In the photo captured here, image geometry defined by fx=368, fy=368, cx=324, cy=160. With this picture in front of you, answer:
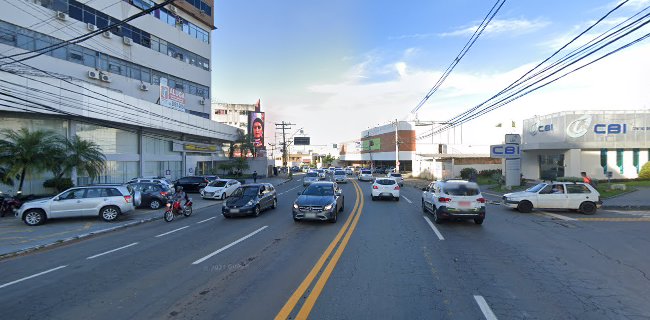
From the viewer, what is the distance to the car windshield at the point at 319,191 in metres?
14.6

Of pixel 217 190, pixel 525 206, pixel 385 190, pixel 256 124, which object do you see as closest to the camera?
pixel 525 206

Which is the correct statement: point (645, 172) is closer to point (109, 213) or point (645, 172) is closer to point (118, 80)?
point (109, 213)

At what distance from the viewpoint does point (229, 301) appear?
18.1 ft

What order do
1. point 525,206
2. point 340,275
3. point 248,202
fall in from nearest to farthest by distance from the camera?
point 340,275 → point 248,202 → point 525,206

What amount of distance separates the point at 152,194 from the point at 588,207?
2108cm

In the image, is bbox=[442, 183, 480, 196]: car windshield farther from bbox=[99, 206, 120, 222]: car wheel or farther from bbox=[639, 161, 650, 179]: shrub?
bbox=[639, 161, 650, 179]: shrub

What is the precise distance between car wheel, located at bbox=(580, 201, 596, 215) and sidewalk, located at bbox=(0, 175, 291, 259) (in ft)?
61.2

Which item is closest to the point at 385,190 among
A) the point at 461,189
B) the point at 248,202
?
the point at 461,189

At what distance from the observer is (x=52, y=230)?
13289 mm

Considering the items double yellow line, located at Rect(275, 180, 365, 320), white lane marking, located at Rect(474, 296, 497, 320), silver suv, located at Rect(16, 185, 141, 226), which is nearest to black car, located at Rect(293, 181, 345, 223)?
double yellow line, located at Rect(275, 180, 365, 320)

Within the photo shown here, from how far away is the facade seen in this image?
2986cm

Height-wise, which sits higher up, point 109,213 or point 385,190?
point 385,190

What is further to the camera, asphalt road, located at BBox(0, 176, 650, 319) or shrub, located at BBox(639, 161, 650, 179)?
shrub, located at BBox(639, 161, 650, 179)

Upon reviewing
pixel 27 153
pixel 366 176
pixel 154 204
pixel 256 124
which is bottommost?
pixel 154 204
